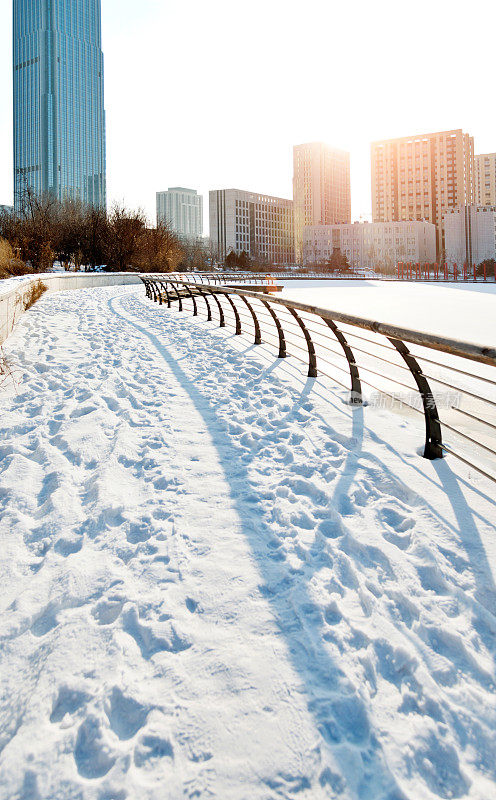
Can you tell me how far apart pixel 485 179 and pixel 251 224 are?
242ft

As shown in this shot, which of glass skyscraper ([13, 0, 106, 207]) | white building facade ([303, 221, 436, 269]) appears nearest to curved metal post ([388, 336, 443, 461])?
white building facade ([303, 221, 436, 269])

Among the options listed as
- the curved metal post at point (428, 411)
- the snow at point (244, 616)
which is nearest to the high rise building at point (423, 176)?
the curved metal post at point (428, 411)

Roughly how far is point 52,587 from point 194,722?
125 centimetres

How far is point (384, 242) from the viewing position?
512 ft

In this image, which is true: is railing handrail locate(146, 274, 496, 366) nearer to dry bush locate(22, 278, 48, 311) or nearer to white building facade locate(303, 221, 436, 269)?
dry bush locate(22, 278, 48, 311)

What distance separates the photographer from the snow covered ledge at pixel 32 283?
35.0ft

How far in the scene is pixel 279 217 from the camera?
630ft

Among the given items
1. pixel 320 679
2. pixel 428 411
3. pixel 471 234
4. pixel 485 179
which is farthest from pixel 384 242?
pixel 320 679

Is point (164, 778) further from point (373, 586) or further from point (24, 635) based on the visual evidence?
point (373, 586)

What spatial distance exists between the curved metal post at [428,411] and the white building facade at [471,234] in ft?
496

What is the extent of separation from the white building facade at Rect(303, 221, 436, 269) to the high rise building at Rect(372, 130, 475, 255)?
1345cm

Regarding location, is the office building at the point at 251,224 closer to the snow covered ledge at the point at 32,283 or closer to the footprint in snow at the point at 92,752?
the snow covered ledge at the point at 32,283

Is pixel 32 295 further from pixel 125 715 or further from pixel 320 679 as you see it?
pixel 320 679

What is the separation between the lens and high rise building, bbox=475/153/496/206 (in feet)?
613
